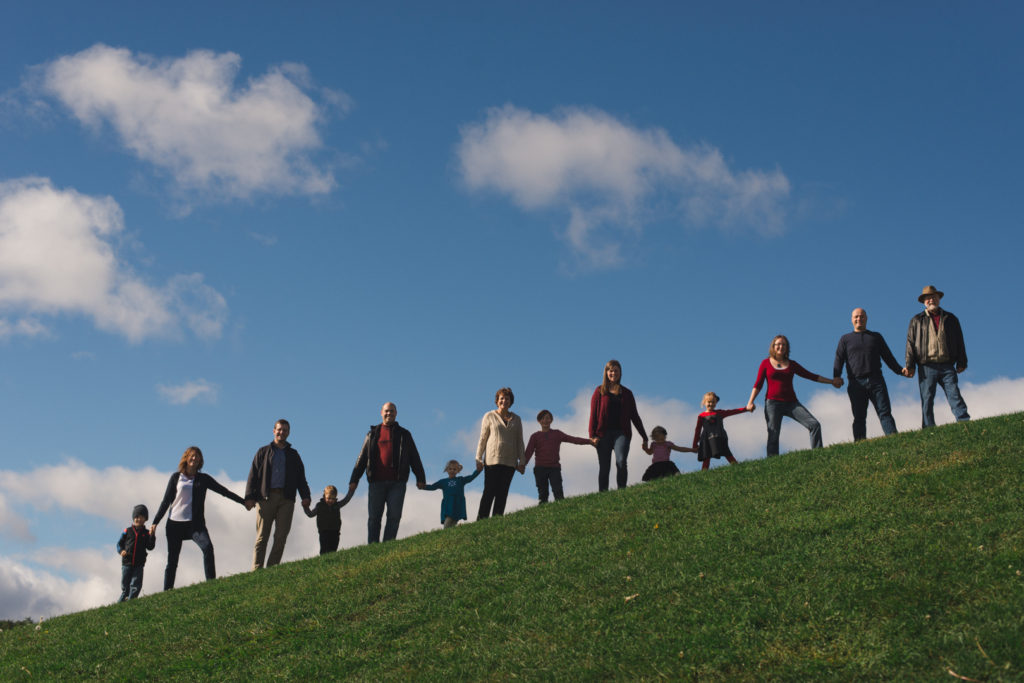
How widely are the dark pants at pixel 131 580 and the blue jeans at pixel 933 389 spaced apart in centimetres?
1489

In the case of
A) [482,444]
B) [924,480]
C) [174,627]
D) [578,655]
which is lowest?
[578,655]

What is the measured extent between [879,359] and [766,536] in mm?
6859

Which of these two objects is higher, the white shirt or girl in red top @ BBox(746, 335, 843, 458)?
girl in red top @ BBox(746, 335, 843, 458)

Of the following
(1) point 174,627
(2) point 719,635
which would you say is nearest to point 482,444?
(1) point 174,627

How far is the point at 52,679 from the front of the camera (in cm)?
1053

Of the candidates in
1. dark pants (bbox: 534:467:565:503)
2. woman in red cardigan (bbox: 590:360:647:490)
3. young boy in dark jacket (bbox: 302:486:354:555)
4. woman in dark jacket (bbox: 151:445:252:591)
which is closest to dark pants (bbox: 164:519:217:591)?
woman in dark jacket (bbox: 151:445:252:591)

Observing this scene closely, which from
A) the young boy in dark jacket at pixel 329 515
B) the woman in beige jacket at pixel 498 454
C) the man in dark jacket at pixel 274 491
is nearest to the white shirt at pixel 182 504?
the man in dark jacket at pixel 274 491

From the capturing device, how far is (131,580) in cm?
1675

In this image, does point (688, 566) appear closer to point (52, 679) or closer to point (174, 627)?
point (174, 627)

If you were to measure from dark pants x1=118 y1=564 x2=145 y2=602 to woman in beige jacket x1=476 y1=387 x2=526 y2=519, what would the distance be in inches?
270

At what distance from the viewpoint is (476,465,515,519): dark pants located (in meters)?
15.7

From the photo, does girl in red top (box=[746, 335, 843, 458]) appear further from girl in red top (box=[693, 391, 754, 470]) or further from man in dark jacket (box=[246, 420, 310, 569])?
man in dark jacket (box=[246, 420, 310, 569])

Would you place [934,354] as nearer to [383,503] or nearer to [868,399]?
[868,399]

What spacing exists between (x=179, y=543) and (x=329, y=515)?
3.01 metres
